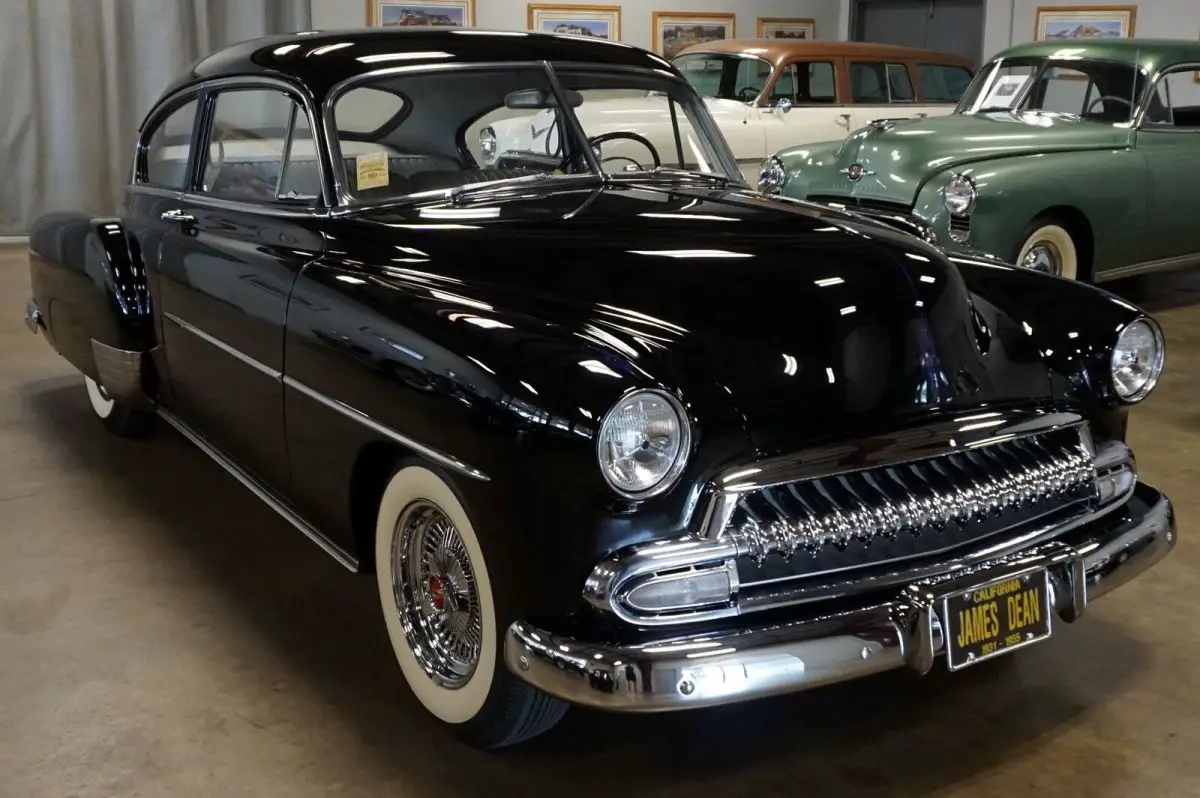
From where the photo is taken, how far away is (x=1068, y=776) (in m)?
2.57

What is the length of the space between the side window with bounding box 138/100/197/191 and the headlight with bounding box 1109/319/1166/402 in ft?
9.50

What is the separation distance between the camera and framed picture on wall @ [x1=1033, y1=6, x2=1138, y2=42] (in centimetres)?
1136

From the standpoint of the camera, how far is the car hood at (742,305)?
2377 millimetres

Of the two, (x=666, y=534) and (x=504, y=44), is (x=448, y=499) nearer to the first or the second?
(x=666, y=534)

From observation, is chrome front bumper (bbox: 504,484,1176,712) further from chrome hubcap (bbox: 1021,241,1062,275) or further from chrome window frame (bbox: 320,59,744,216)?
chrome hubcap (bbox: 1021,241,1062,275)

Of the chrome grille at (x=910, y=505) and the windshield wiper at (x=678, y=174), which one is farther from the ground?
the windshield wiper at (x=678, y=174)

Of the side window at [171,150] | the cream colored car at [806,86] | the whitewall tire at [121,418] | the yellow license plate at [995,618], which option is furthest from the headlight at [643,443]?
the cream colored car at [806,86]

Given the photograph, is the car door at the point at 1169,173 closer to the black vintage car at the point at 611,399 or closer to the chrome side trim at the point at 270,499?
the black vintage car at the point at 611,399

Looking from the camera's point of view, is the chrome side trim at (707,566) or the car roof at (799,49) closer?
the chrome side trim at (707,566)

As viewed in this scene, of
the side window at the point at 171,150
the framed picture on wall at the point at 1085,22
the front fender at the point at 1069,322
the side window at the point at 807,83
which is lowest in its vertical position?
the front fender at the point at 1069,322

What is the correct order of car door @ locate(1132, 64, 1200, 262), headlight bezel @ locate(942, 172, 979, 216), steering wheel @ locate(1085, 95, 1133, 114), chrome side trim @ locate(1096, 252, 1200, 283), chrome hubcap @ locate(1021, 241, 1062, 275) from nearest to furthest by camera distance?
headlight bezel @ locate(942, 172, 979, 216)
chrome hubcap @ locate(1021, 241, 1062, 275)
chrome side trim @ locate(1096, 252, 1200, 283)
car door @ locate(1132, 64, 1200, 262)
steering wheel @ locate(1085, 95, 1133, 114)

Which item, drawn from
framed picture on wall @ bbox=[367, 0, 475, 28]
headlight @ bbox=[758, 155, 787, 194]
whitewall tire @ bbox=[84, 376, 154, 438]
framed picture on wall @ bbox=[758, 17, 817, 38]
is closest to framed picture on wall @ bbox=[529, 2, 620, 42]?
framed picture on wall @ bbox=[367, 0, 475, 28]

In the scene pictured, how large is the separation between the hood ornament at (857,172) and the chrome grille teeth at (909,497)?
4.12 meters

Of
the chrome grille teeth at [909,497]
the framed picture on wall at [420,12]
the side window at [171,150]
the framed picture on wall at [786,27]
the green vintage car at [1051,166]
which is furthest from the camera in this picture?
the framed picture on wall at [786,27]
